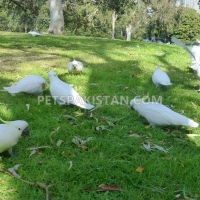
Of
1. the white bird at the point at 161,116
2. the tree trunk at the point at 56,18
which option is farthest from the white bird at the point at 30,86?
the tree trunk at the point at 56,18

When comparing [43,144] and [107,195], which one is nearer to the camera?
[107,195]

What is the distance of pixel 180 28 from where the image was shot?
4762 centimetres

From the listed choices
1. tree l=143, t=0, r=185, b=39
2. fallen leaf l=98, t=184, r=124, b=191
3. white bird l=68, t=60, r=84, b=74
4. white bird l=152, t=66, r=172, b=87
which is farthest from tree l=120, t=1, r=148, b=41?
fallen leaf l=98, t=184, r=124, b=191

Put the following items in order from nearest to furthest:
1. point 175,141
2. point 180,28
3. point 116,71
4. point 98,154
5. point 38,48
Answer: point 98,154 → point 175,141 → point 116,71 → point 38,48 → point 180,28

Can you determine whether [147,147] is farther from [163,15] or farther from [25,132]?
[163,15]

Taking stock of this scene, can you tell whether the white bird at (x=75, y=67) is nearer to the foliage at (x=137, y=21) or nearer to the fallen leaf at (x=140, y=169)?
the fallen leaf at (x=140, y=169)

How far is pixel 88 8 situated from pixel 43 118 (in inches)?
931

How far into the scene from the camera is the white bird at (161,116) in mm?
3152

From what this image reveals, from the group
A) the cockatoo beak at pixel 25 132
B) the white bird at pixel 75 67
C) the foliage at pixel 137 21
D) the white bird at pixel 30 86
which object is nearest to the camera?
the cockatoo beak at pixel 25 132

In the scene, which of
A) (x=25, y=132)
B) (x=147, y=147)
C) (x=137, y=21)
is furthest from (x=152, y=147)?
(x=137, y=21)

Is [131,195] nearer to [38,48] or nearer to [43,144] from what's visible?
[43,144]

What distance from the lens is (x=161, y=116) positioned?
3.26 m

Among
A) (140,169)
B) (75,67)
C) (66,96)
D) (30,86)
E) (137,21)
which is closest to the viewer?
(140,169)

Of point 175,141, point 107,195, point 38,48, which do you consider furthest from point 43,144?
point 38,48
